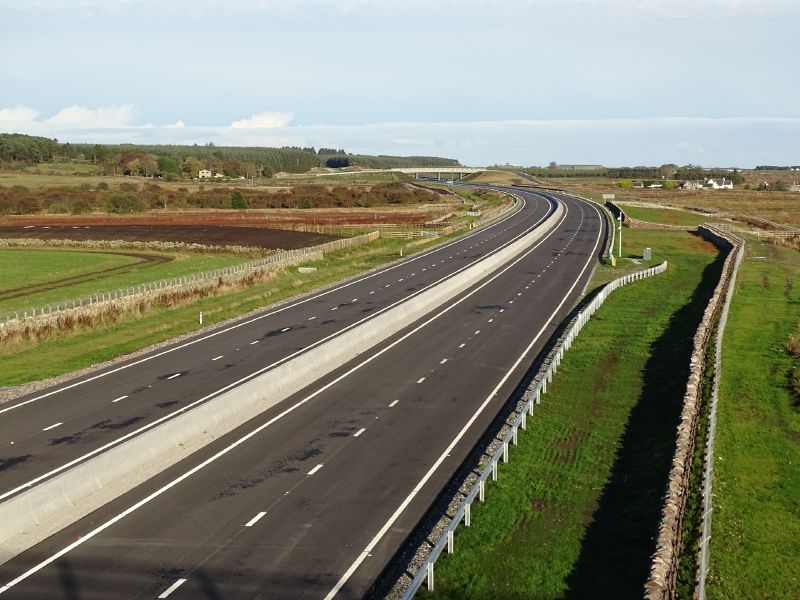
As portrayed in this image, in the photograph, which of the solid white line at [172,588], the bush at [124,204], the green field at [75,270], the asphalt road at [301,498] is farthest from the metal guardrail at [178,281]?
the bush at [124,204]

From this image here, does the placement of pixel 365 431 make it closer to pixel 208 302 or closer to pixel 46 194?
pixel 208 302

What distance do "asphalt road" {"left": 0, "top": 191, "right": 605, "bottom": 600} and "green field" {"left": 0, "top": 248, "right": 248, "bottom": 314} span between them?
32.7 m

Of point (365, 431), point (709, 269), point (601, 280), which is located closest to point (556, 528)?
point (365, 431)

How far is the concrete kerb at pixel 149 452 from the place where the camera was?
72.0 ft

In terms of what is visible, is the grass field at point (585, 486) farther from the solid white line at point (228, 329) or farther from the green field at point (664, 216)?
the green field at point (664, 216)

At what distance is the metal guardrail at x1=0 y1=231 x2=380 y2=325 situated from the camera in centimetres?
5646

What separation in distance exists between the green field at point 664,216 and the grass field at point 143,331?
68707 millimetres

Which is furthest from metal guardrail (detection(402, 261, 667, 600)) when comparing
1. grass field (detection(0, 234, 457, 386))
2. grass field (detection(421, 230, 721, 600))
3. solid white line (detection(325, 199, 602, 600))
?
grass field (detection(0, 234, 457, 386))

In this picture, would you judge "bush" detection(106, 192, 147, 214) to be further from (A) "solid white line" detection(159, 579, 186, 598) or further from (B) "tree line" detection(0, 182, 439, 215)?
(A) "solid white line" detection(159, 579, 186, 598)

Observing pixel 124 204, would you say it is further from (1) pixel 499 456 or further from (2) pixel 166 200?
(1) pixel 499 456

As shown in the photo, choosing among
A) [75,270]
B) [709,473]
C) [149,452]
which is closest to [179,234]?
[75,270]

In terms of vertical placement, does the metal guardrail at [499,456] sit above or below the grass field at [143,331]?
above

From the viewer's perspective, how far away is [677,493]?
918 inches

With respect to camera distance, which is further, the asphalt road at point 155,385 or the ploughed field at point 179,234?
the ploughed field at point 179,234
